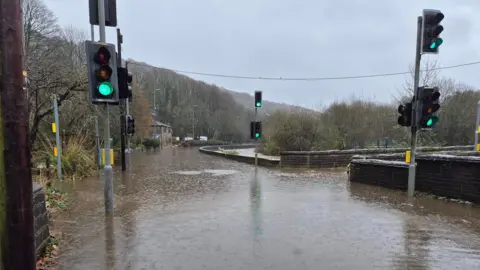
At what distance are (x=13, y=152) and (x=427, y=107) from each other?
30.6 feet

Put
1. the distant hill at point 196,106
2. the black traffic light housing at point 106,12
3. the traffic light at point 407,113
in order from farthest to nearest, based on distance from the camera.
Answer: the distant hill at point 196,106, the traffic light at point 407,113, the black traffic light housing at point 106,12

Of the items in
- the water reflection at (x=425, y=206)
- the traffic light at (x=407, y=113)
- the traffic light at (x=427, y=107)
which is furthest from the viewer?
the traffic light at (x=407, y=113)

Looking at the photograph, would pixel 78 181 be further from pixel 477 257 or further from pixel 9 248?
pixel 477 257

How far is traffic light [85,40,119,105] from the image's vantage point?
692 centimetres

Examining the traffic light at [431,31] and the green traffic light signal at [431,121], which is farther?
the green traffic light signal at [431,121]

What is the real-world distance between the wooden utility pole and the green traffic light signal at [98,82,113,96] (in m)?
4.37

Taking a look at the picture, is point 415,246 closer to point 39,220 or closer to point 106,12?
point 39,220

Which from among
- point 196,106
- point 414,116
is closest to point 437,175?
point 414,116

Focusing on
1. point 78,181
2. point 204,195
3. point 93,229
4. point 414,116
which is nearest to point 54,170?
point 78,181

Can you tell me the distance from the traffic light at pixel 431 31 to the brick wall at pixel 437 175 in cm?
295

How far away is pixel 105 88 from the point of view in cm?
706

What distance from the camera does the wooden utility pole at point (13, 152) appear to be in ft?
Result: 8.81

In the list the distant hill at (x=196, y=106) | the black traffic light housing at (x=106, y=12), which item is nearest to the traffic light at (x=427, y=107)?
the black traffic light housing at (x=106, y=12)

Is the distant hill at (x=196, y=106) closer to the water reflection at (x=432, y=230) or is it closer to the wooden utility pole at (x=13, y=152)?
the water reflection at (x=432, y=230)
